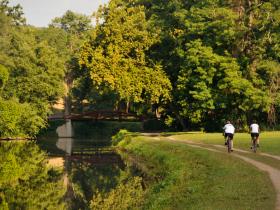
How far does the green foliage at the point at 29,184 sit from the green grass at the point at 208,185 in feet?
17.1

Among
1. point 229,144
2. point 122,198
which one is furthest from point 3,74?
point 122,198

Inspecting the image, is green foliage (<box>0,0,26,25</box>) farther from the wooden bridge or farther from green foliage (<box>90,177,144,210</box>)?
green foliage (<box>90,177,144,210</box>)

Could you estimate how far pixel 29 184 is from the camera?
31.2m

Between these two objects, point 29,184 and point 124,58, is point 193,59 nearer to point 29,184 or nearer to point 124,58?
point 124,58

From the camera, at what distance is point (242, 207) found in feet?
52.1

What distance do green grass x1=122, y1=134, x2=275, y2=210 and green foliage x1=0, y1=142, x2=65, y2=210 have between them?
17.1 feet

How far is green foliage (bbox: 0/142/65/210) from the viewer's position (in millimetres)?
24562

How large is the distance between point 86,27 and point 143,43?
109168 mm

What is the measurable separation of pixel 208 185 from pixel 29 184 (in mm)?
13631

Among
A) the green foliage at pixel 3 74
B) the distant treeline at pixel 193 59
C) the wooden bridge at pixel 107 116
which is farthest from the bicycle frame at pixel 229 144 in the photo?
the green foliage at pixel 3 74

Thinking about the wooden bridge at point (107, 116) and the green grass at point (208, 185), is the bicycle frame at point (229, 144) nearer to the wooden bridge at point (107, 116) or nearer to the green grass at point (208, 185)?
the green grass at point (208, 185)

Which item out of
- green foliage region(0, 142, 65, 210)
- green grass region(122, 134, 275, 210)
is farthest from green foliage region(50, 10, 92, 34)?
green grass region(122, 134, 275, 210)

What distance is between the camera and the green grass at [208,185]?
56.3 ft

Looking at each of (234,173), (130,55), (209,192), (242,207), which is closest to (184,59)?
(130,55)
